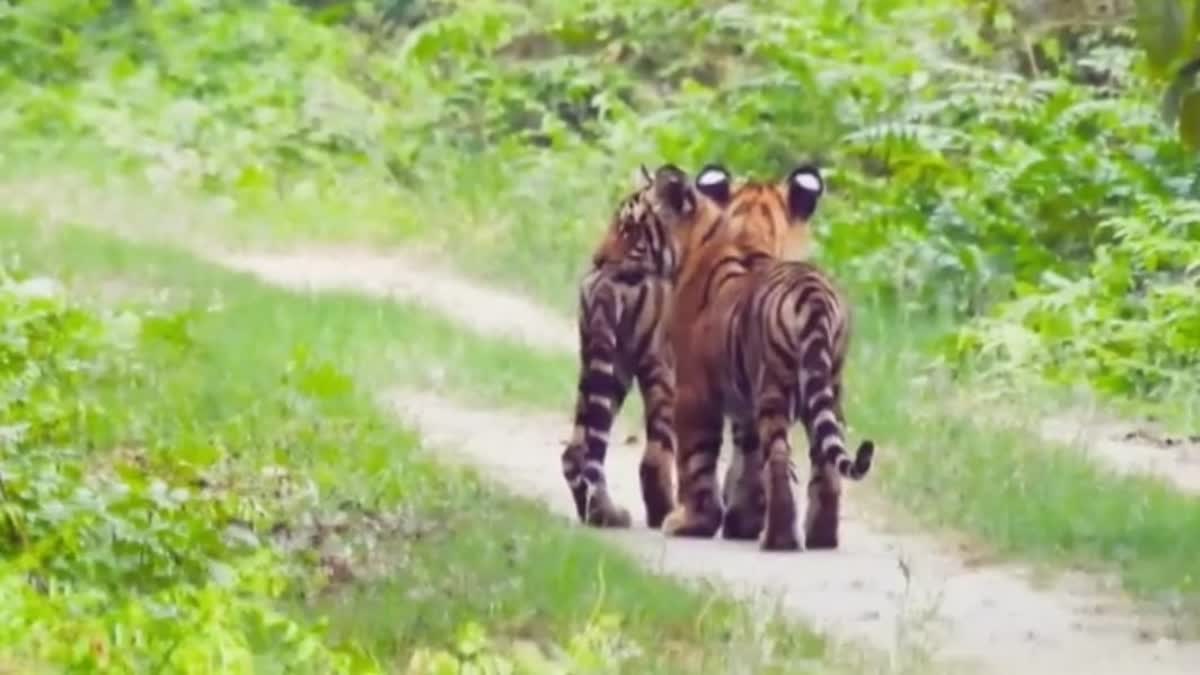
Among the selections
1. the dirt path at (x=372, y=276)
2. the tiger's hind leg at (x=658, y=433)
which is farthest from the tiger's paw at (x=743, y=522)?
the dirt path at (x=372, y=276)

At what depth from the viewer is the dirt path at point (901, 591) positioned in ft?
24.5

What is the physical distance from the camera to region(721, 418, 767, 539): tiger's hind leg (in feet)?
29.1

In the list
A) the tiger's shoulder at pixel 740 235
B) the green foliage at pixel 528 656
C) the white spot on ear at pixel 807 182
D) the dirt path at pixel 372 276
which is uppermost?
the white spot on ear at pixel 807 182

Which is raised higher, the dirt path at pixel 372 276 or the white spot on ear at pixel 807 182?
the white spot on ear at pixel 807 182

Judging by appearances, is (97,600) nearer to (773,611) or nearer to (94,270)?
(773,611)

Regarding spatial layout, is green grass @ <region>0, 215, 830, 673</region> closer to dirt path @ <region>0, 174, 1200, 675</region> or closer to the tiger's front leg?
dirt path @ <region>0, 174, 1200, 675</region>

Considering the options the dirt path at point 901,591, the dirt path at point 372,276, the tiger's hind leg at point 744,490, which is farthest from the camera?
the dirt path at point 372,276

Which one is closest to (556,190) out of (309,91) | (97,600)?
(309,91)

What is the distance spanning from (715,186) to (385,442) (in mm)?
1738

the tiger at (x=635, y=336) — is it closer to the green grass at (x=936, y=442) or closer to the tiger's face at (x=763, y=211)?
the tiger's face at (x=763, y=211)

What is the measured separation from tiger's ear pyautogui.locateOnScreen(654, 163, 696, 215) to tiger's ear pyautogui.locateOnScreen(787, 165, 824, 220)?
1.08ft

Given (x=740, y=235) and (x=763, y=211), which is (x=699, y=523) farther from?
(x=763, y=211)

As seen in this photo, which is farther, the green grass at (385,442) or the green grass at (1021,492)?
the green grass at (1021,492)

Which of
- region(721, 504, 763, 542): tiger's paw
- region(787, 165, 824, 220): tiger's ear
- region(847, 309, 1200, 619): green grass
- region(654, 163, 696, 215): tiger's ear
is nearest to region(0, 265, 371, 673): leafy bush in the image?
region(721, 504, 763, 542): tiger's paw
